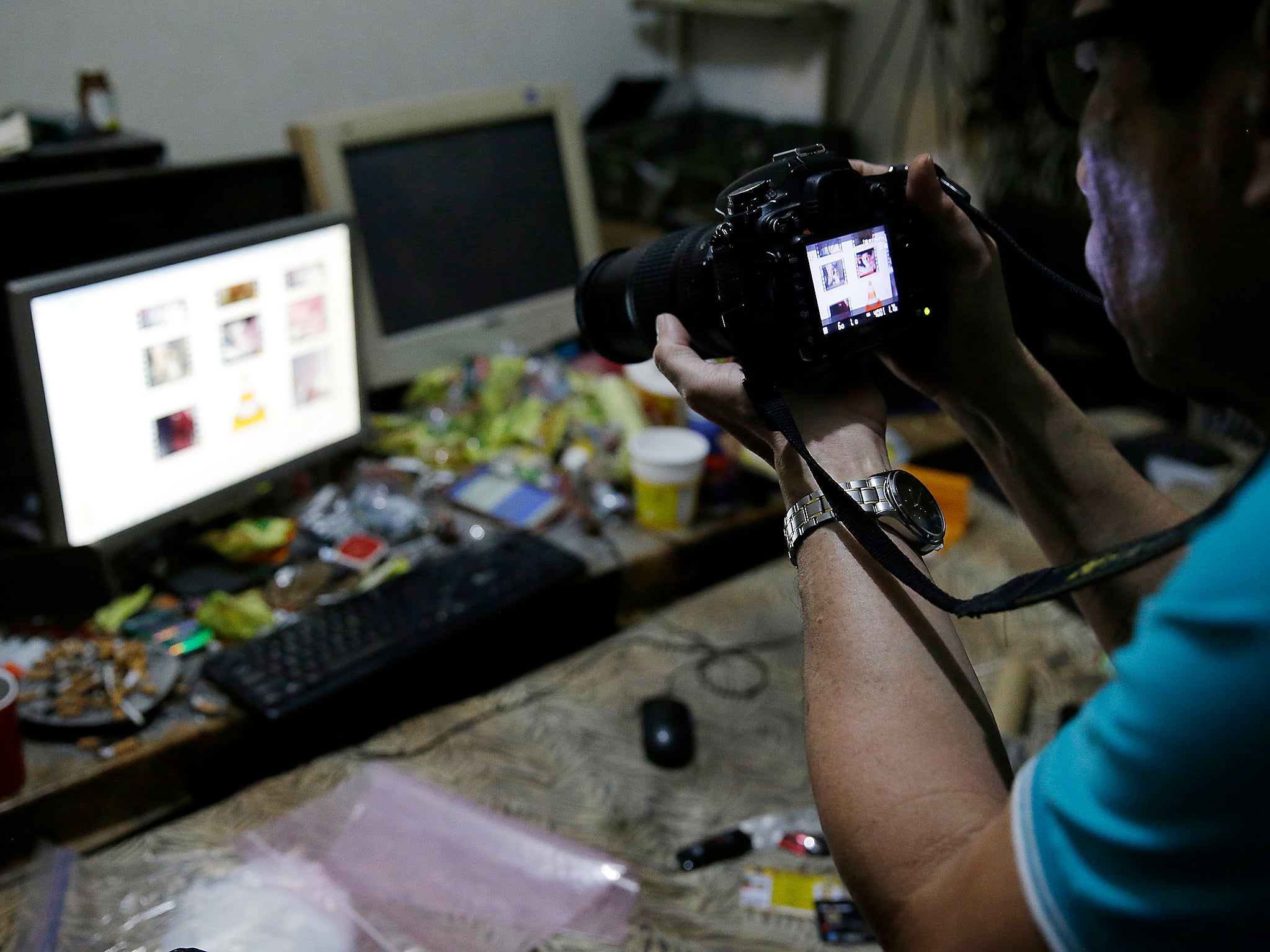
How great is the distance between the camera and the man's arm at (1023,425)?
29.1 inches

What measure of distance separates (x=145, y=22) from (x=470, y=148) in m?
0.89

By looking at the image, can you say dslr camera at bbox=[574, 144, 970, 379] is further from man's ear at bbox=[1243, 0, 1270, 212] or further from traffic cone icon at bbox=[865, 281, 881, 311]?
man's ear at bbox=[1243, 0, 1270, 212]

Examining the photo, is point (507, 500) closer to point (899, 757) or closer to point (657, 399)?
point (657, 399)

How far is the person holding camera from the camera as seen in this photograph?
39 centimetres

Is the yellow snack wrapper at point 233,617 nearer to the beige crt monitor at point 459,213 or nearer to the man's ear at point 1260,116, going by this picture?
the beige crt monitor at point 459,213

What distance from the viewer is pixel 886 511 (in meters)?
0.66

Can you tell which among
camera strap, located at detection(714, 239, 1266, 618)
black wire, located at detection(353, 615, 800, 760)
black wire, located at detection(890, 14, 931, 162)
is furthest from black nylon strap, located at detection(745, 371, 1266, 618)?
black wire, located at detection(890, 14, 931, 162)

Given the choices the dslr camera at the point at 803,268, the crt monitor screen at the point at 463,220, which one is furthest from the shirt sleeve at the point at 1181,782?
the crt monitor screen at the point at 463,220

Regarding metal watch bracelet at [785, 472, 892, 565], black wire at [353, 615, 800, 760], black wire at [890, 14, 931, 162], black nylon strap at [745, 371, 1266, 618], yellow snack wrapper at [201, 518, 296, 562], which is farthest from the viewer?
black wire at [890, 14, 931, 162]

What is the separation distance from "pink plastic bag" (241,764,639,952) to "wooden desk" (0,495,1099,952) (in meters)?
0.02

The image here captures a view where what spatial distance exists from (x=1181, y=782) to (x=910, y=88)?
7.89 feet

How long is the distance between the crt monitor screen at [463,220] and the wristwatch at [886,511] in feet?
3.54

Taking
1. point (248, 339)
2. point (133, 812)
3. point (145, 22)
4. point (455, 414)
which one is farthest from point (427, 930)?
point (145, 22)

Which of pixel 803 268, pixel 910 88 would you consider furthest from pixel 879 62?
pixel 803 268
